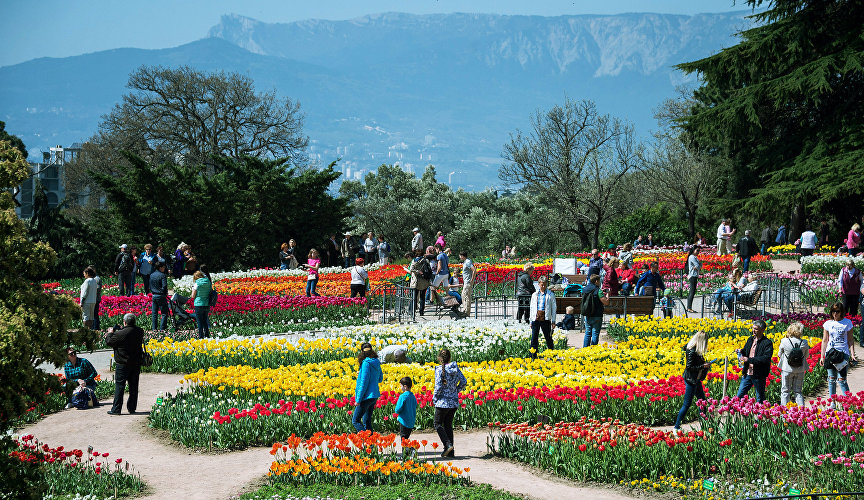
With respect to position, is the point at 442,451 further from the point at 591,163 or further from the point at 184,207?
the point at 591,163

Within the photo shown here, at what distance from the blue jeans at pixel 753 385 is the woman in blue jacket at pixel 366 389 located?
4844 millimetres

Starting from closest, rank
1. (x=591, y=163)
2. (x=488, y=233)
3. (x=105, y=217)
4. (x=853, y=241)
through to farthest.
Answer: (x=853, y=241)
(x=105, y=217)
(x=591, y=163)
(x=488, y=233)

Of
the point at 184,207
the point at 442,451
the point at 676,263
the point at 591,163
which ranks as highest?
the point at 591,163

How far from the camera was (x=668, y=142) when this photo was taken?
166 feet

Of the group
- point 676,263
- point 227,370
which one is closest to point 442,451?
point 227,370

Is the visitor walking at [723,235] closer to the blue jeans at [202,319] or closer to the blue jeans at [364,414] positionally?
the blue jeans at [202,319]

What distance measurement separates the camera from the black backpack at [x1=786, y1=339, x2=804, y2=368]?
11234mm

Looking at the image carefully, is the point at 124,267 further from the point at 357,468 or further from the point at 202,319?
the point at 357,468

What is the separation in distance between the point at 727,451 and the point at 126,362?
26.9 feet

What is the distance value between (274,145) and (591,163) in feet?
67.6

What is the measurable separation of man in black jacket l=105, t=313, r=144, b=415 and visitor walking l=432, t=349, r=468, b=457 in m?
4.86

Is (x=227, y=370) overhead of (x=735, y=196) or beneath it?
beneath

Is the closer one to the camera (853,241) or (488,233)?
(853,241)

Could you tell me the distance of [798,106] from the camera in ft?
115
